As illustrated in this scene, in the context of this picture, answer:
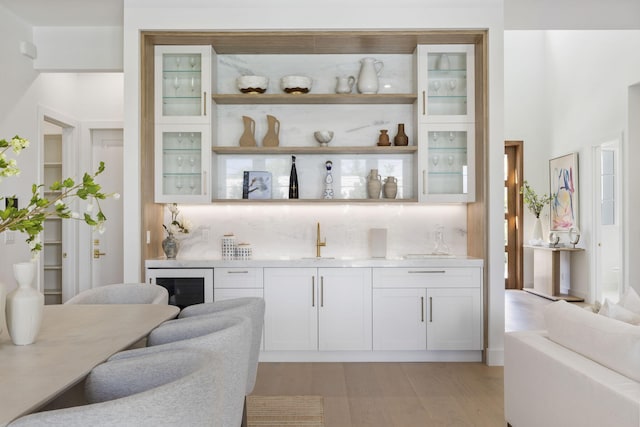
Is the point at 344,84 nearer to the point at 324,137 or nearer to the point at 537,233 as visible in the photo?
the point at 324,137

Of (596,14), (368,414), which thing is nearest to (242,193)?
(368,414)

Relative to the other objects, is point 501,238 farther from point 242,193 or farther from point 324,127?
point 242,193

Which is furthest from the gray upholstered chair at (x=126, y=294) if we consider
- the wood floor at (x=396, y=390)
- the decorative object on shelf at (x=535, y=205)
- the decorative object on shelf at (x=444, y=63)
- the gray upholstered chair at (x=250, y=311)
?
the decorative object on shelf at (x=535, y=205)

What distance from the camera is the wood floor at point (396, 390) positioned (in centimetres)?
295

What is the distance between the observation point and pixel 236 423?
178cm

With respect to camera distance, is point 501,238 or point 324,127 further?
point 324,127

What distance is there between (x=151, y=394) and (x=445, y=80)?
3842 mm

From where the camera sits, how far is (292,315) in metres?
4.08

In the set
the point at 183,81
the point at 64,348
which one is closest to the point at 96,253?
the point at 183,81

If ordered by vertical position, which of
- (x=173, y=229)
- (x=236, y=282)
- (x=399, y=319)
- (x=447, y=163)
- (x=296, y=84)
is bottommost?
(x=399, y=319)

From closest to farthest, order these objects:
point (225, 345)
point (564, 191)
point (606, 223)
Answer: point (225, 345)
point (606, 223)
point (564, 191)

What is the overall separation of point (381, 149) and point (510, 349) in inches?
89.6

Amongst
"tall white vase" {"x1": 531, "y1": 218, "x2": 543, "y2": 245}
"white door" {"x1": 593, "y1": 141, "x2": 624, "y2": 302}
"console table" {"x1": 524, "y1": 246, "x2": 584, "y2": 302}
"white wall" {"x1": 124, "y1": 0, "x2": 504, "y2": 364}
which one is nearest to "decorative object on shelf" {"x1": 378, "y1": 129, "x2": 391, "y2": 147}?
"white wall" {"x1": 124, "y1": 0, "x2": 504, "y2": 364}

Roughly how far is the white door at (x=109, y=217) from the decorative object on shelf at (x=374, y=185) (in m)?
2.72
